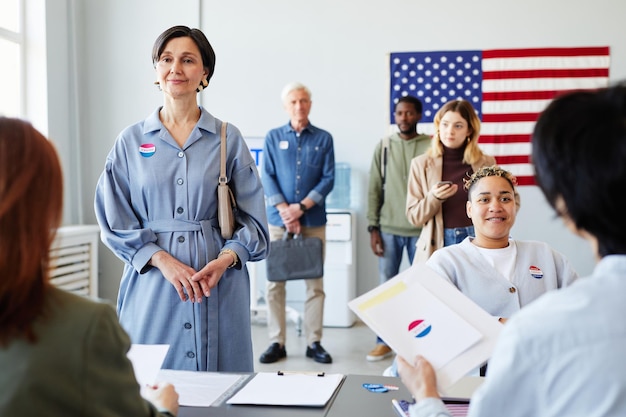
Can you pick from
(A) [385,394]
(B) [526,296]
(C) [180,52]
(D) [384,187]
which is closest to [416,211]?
(D) [384,187]

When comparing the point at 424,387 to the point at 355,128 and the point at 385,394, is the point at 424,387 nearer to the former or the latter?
the point at 385,394

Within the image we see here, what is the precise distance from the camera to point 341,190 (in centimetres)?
573

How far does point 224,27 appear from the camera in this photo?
231 inches

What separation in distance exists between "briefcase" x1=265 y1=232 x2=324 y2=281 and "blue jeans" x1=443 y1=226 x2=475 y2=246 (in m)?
0.99

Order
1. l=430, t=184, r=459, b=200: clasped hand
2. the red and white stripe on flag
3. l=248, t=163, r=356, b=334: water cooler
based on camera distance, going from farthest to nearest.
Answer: the red and white stripe on flag
l=248, t=163, r=356, b=334: water cooler
l=430, t=184, r=459, b=200: clasped hand

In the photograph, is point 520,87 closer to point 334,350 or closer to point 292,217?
point 292,217

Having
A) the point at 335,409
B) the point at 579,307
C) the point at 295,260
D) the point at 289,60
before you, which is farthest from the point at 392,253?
the point at 579,307

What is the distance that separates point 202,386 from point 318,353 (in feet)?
9.21

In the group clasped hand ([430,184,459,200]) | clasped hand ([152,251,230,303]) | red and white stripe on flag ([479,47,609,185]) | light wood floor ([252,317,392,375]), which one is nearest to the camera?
clasped hand ([152,251,230,303])

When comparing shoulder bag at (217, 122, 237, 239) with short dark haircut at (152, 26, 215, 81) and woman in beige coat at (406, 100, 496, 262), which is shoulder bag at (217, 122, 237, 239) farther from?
woman in beige coat at (406, 100, 496, 262)

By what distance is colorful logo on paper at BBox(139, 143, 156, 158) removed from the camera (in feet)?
7.39

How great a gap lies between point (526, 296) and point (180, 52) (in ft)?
4.54

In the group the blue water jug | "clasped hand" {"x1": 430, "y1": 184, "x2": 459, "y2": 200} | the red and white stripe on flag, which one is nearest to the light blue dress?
"clasped hand" {"x1": 430, "y1": 184, "x2": 459, "y2": 200}

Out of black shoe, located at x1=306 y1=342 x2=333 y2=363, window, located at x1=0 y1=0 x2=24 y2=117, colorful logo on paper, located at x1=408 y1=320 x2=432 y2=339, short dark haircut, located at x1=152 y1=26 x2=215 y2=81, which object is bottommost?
black shoe, located at x1=306 y1=342 x2=333 y2=363
